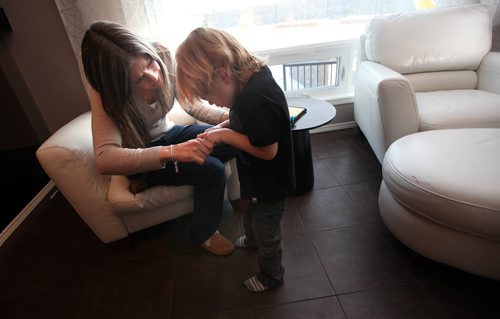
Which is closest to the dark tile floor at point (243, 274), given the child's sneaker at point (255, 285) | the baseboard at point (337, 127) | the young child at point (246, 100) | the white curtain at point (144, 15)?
the child's sneaker at point (255, 285)

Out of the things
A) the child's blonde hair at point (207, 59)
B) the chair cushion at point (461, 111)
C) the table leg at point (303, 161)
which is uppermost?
the child's blonde hair at point (207, 59)

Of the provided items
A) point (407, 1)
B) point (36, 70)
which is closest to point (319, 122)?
point (407, 1)

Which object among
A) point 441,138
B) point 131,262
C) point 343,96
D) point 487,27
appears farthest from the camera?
point 343,96

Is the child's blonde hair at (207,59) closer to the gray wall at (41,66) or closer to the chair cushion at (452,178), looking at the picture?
the chair cushion at (452,178)

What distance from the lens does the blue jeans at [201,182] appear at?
47.9 inches

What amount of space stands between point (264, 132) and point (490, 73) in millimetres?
1732

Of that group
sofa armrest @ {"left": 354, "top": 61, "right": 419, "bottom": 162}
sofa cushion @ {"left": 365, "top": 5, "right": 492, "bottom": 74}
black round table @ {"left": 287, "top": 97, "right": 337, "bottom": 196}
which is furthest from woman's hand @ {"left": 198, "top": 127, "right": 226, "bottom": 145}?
sofa cushion @ {"left": 365, "top": 5, "right": 492, "bottom": 74}

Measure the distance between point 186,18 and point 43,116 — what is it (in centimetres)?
122

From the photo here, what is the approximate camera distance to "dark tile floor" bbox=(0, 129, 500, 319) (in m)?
1.03

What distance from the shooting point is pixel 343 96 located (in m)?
2.21

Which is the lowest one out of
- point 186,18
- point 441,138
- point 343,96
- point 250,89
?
point 343,96

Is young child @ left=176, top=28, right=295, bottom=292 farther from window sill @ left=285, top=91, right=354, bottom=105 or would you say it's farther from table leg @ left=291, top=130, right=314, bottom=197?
window sill @ left=285, top=91, right=354, bottom=105

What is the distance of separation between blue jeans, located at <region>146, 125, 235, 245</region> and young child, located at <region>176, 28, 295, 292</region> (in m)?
0.33

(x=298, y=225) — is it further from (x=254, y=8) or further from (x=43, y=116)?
(x=43, y=116)
